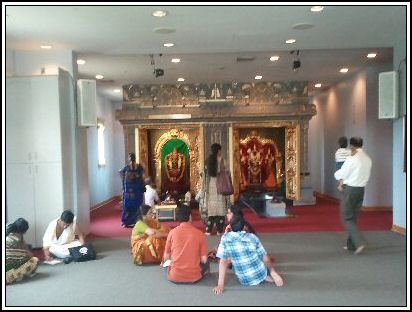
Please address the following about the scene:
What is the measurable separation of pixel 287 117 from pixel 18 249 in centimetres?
805

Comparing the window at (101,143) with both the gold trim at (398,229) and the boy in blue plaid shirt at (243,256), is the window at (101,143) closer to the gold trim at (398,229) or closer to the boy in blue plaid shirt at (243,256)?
the gold trim at (398,229)

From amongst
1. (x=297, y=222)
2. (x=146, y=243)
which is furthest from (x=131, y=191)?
(x=297, y=222)

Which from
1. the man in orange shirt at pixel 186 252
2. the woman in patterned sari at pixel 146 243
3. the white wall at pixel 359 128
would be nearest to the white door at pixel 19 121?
the woman in patterned sari at pixel 146 243

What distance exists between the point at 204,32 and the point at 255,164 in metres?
6.77

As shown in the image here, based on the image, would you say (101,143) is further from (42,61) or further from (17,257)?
(17,257)

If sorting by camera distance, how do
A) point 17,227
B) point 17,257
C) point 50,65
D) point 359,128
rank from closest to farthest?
1. point 17,257
2. point 17,227
3. point 50,65
4. point 359,128

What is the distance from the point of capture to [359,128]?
389 inches

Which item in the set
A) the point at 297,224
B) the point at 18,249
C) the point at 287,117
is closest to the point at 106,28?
the point at 18,249

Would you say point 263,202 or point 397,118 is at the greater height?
point 397,118

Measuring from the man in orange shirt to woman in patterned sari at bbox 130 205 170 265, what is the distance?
0.85m

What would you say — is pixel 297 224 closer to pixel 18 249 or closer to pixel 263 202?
pixel 263 202

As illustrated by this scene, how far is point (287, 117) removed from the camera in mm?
10969

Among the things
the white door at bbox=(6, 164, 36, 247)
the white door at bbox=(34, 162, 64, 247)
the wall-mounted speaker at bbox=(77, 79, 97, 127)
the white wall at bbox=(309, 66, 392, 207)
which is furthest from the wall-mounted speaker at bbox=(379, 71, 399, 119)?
the white door at bbox=(6, 164, 36, 247)

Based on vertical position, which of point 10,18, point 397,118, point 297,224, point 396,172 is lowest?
point 297,224
